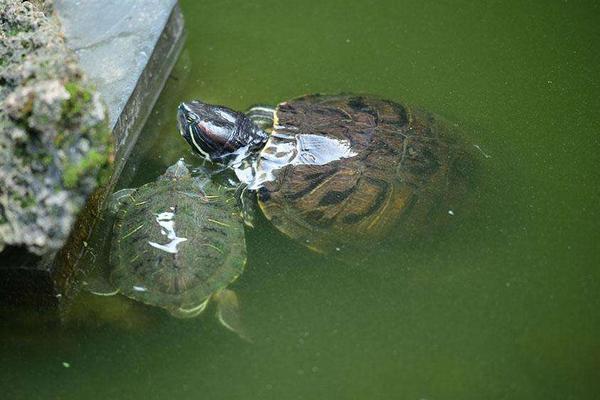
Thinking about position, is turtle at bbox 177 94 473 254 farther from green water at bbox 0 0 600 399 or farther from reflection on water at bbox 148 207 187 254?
reflection on water at bbox 148 207 187 254

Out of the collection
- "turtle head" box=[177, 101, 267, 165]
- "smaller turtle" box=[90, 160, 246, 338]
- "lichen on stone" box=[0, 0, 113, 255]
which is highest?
"lichen on stone" box=[0, 0, 113, 255]

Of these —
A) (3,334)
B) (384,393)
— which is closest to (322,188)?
(384,393)

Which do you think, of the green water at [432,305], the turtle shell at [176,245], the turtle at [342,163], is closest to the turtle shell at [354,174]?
the turtle at [342,163]

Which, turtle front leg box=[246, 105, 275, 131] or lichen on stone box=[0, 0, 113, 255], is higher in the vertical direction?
lichen on stone box=[0, 0, 113, 255]

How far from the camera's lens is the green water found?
2514 millimetres

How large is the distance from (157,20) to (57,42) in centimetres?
135

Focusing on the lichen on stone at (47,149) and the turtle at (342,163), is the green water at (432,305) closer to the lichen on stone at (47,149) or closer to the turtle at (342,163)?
the turtle at (342,163)

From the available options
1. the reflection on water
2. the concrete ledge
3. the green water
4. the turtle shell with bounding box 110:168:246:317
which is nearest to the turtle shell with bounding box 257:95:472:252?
the green water

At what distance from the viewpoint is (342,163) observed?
297cm

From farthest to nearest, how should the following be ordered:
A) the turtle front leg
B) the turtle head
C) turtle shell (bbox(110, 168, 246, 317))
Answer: the turtle front leg, the turtle head, turtle shell (bbox(110, 168, 246, 317))

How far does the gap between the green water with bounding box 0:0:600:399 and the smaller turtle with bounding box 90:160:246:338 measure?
3.5 inches

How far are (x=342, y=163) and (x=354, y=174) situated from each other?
0.28 ft

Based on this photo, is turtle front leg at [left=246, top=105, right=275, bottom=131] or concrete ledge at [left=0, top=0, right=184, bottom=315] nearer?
concrete ledge at [left=0, top=0, right=184, bottom=315]

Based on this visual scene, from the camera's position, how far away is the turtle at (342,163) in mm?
2863
